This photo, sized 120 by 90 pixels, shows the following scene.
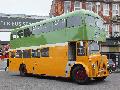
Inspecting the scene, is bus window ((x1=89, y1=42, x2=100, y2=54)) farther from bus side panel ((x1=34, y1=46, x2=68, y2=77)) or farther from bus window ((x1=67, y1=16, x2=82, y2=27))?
bus side panel ((x1=34, y1=46, x2=68, y2=77))

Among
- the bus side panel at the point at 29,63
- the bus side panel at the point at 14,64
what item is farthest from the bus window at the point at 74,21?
the bus side panel at the point at 14,64

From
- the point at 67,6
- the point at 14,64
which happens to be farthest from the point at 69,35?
the point at 67,6

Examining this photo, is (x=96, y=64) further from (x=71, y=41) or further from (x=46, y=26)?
(x=46, y=26)

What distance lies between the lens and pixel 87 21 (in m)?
19.0

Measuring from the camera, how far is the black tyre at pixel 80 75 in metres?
18.7

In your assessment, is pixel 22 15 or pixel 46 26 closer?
pixel 46 26

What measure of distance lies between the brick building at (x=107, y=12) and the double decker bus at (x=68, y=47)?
50.7ft

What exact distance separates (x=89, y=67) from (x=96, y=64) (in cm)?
52

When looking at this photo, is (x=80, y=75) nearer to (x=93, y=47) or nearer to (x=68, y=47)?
(x=93, y=47)

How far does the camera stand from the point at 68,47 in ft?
65.5

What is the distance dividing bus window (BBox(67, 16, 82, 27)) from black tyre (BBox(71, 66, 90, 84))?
2635mm

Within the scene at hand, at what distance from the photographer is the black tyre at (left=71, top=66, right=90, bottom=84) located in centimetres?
1867

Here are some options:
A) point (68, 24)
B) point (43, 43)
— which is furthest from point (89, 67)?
point (43, 43)

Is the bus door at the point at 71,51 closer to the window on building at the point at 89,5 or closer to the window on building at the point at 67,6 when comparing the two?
the window on building at the point at 67,6
